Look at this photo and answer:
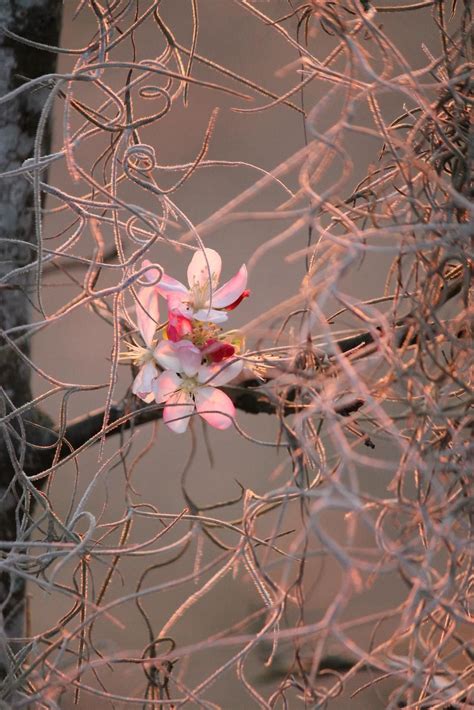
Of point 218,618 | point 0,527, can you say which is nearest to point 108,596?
point 218,618

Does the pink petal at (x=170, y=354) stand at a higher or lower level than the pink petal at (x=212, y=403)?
higher

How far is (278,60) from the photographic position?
1106 mm

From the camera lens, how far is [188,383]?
16.0 inches

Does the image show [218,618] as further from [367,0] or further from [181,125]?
[367,0]

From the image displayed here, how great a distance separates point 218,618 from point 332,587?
13 centimetres

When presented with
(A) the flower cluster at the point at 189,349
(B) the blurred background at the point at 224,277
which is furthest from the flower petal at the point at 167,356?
(B) the blurred background at the point at 224,277

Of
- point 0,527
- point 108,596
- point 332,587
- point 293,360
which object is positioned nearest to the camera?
point 293,360

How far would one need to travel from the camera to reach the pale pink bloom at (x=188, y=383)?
40cm

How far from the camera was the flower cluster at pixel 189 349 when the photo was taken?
0.40m

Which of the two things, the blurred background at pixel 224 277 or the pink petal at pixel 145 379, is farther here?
the blurred background at pixel 224 277

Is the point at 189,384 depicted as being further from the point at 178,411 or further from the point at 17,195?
the point at 17,195

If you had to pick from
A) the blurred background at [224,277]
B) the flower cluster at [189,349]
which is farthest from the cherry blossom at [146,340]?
the blurred background at [224,277]

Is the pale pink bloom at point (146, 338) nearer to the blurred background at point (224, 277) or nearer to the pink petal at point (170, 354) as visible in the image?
the pink petal at point (170, 354)

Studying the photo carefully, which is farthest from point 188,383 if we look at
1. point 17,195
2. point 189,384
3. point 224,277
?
point 224,277
